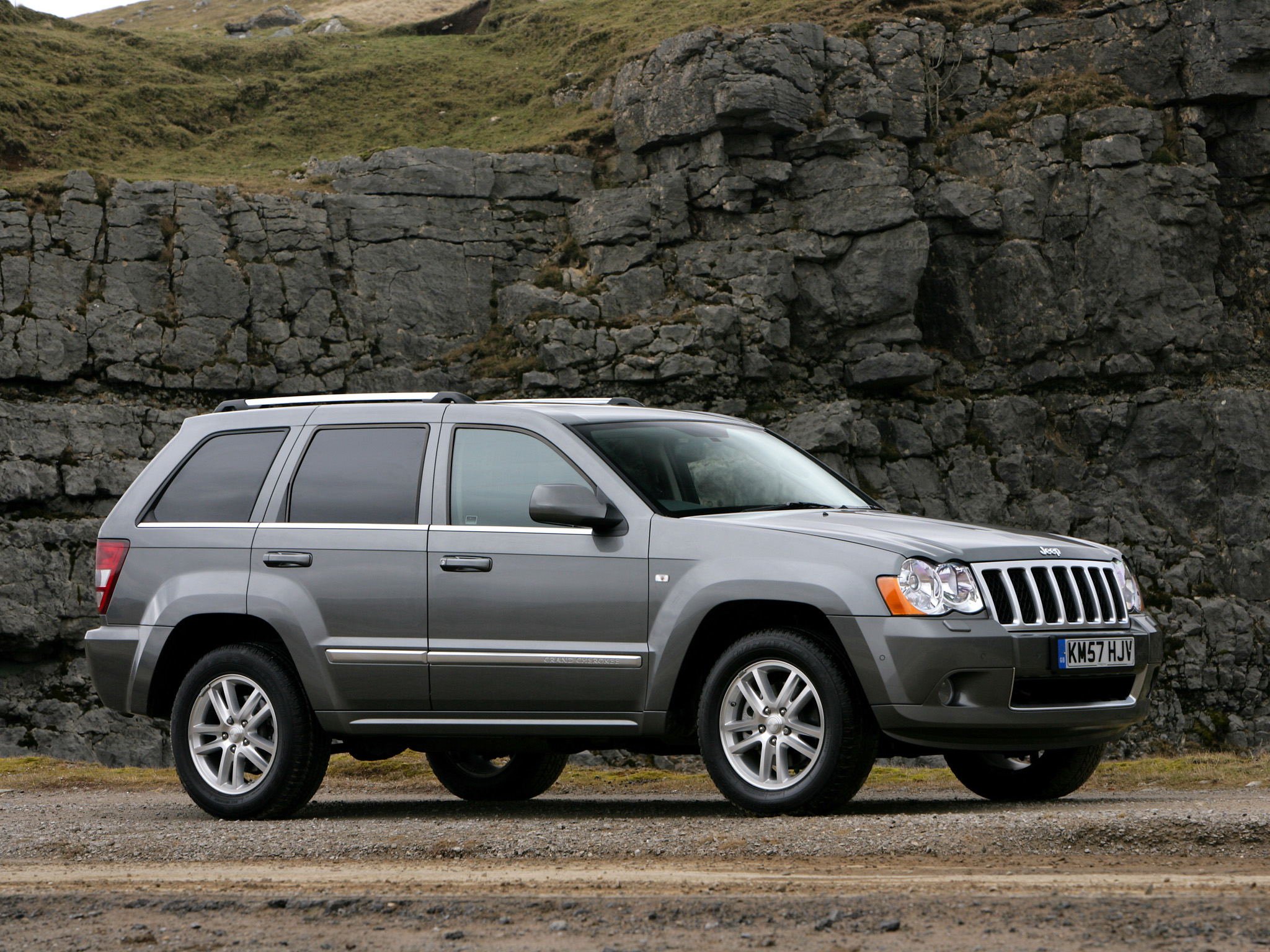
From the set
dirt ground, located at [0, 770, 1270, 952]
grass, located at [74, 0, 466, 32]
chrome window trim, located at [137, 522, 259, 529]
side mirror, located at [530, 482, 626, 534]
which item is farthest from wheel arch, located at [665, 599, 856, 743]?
grass, located at [74, 0, 466, 32]

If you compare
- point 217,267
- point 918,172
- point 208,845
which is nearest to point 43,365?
point 217,267

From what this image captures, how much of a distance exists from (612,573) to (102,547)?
323 centimetres

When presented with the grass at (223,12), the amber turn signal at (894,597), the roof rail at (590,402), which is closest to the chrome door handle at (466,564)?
the roof rail at (590,402)

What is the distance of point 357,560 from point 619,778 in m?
4.65

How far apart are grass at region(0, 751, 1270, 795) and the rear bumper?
2443mm

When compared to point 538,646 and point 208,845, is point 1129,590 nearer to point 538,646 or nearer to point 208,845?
point 538,646

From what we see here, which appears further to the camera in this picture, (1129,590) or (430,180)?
(430,180)

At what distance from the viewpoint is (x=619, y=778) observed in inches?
434

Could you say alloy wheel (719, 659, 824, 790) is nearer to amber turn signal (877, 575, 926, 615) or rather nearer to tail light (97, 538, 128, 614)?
amber turn signal (877, 575, 926, 615)

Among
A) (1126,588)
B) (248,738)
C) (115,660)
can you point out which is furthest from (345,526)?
(1126,588)

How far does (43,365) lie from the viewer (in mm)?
26375

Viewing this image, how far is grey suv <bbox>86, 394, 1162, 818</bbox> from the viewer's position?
6.03 metres

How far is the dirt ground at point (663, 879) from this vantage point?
12.5 feet

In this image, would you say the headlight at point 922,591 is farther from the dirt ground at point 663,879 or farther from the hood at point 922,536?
the dirt ground at point 663,879
